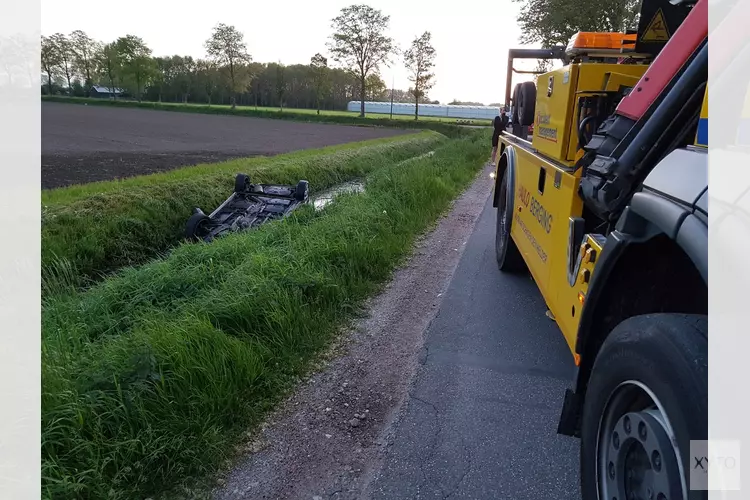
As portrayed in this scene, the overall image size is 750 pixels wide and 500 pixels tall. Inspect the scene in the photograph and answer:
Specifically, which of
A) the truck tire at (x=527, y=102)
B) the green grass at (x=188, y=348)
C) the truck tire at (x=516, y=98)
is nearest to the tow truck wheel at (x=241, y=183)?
the green grass at (x=188, y=348)

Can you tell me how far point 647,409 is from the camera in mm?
1669

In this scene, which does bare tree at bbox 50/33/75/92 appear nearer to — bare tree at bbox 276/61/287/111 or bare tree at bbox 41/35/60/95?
bare tree at bbox 41/35/60/95

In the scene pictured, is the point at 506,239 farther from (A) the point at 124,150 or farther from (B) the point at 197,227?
(A) the point at 124,150

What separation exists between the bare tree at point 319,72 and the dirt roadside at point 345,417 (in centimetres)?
7177

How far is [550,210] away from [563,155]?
0.43m

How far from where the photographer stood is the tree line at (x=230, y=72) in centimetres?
6962

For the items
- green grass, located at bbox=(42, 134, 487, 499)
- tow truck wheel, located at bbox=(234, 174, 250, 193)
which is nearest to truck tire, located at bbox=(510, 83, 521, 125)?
green grass, located at bbox=(42, 134, 487, 499)

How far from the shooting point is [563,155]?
347 cm

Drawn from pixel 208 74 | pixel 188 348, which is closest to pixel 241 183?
pixel 188 348

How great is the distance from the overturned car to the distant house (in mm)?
89424

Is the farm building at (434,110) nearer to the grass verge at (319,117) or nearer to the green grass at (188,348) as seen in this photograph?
the grass verge at (319,117)

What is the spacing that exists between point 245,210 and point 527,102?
633cm
